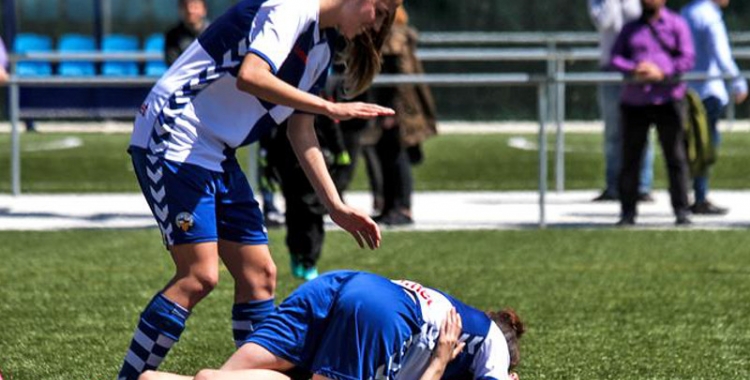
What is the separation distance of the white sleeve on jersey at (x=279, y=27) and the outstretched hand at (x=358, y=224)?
1.89 ft

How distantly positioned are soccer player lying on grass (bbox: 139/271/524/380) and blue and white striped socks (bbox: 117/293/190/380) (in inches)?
6.4

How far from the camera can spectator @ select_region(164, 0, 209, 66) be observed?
13.0 meters

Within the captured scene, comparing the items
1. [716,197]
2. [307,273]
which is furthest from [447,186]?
[307,273]

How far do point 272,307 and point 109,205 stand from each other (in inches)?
332

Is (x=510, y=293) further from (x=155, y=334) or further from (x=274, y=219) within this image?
(x=274, y=219)

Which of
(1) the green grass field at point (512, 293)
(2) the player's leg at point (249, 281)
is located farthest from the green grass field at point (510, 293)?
(2) the player's leg at point (249, 281)

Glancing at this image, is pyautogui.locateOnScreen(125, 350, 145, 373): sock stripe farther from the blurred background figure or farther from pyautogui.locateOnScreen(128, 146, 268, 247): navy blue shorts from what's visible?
the blurred background figure

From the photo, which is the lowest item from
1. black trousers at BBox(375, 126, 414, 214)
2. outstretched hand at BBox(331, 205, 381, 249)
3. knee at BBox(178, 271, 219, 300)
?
black trousers at BBox(375, 126, 414, 214)

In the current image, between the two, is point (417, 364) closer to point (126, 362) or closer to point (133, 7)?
point (126, 362)

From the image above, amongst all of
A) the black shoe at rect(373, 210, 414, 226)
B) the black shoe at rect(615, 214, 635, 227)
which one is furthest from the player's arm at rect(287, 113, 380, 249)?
the black shoe at rect(615, 214, 635, 227)

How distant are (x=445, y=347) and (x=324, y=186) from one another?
787 millimetres

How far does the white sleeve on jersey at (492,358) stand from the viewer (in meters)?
5.60

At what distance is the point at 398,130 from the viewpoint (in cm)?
1298

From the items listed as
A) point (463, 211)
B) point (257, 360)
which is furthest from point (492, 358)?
point (463, 211)
